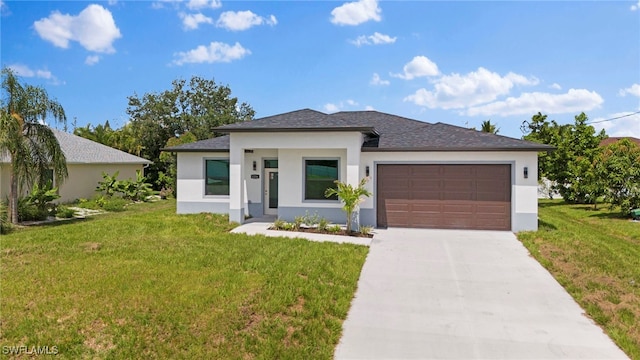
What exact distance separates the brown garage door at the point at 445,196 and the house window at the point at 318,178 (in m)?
1.66

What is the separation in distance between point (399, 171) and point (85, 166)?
58.3 feet

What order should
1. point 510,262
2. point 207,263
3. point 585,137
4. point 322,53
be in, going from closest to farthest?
point 207,263, point 510,262, point 322,53, point 585,137

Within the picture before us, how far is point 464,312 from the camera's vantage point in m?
5.77

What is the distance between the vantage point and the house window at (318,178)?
13.1 meters

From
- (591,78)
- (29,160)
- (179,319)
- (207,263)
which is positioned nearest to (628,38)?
(591,78)

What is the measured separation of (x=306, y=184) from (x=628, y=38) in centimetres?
1439

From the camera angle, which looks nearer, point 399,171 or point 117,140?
point 399,171

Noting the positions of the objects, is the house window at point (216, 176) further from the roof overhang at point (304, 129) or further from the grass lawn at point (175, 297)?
the grass lawn at point (175, 297)

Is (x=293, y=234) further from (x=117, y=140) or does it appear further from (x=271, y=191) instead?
(x=117, y=140)

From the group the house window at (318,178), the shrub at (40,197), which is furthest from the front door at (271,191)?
the shrub at (40,197)

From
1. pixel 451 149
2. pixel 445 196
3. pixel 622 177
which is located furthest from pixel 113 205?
pixel 622 177

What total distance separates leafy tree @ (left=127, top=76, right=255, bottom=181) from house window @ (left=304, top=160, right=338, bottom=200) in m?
19.4

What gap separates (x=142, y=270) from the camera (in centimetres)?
680

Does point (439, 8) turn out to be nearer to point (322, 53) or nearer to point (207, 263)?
point (322, 53)
